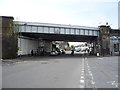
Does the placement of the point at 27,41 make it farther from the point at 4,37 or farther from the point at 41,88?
the point at 41,88

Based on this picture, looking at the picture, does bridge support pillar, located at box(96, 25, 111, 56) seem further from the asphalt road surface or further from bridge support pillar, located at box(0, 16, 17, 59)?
the asphalt road surface

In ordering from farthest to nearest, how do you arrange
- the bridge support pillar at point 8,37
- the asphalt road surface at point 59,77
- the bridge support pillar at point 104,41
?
the bridge support pillar at point 104,41, the bridge support pillar at point 8,37, the asphalt road surface at point 59,77

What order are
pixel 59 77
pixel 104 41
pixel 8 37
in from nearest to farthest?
pixel 59 77 < pixel 8 37 < pixel 104 41

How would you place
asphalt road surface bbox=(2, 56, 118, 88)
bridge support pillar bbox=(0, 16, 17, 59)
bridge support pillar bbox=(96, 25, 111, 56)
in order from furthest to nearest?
bridge support pillar bbox=(96, 25, 111, 56)
bridge support pillar bbox=(0, 16, 17, 59)
asphalt road surface bbox=(2, 56, 118, 88)

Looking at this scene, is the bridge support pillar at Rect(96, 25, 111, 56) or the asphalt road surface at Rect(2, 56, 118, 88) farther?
the bridge support pillar at Rect(96, 25, 111, 56)

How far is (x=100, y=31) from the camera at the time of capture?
3609 centimetres

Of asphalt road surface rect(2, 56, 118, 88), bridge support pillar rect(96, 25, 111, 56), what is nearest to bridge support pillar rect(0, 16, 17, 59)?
asphalt road surface rect(2, 56, 118, 88)

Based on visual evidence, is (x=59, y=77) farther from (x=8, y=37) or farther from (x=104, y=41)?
(x=104, y=41)

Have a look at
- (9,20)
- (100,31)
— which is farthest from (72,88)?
(100,31)

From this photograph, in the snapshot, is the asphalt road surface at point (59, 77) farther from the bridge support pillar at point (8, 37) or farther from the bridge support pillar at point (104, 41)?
the bridge support pillar at point (104, 41)

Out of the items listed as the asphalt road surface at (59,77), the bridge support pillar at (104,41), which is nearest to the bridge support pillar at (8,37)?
the asphalt road surface at (59,77)

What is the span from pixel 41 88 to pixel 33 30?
2367cm

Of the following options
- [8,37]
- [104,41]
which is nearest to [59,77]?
[8,37]

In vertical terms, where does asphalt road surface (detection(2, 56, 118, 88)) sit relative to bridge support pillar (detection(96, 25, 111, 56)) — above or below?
below
